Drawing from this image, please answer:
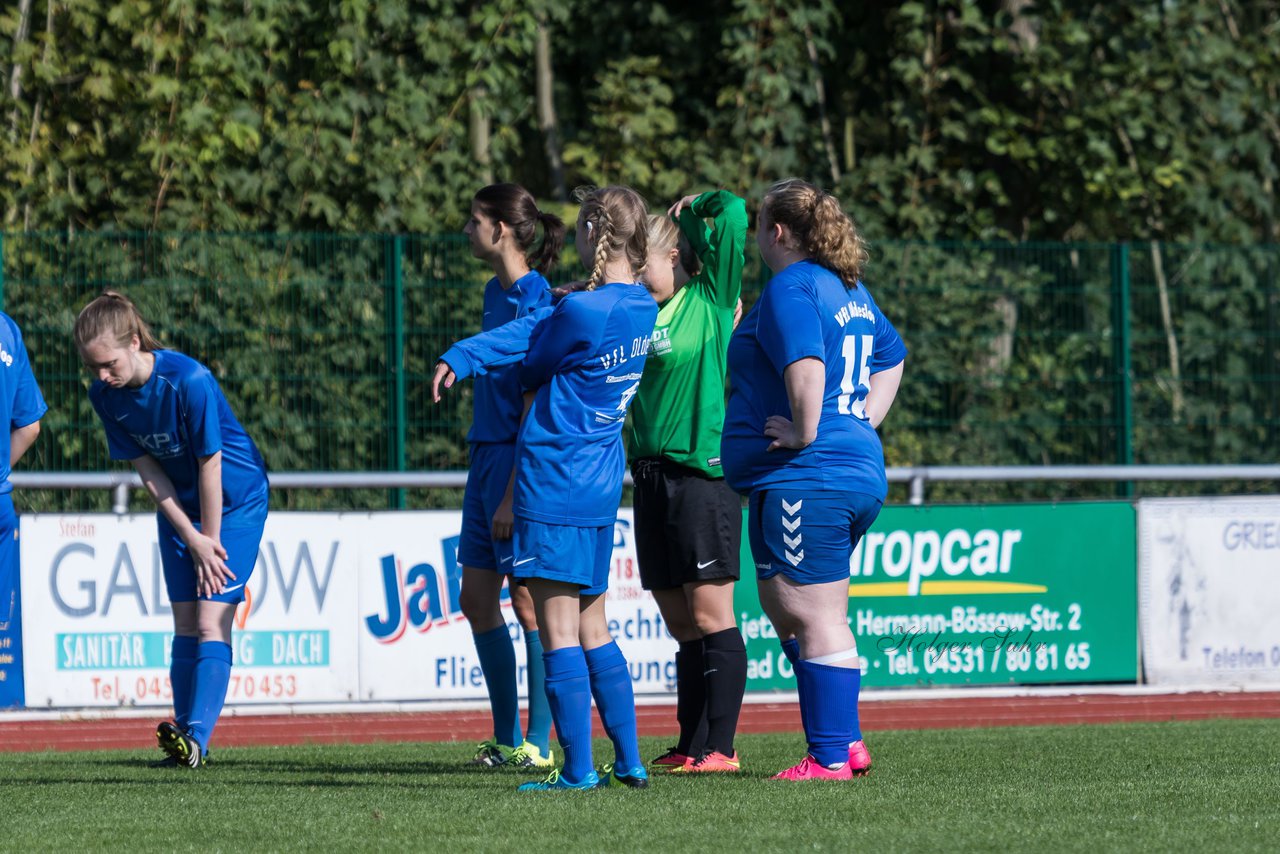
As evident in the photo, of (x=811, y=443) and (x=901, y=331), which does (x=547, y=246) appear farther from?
(x=901, y=331)

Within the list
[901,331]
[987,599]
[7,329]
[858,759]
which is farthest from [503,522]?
[901,331]

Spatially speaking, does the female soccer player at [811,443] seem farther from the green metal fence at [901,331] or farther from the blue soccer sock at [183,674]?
the green metal fence at [901,331]

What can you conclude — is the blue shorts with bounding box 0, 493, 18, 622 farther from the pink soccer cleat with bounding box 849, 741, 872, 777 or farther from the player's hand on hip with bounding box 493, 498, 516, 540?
the pink soccer cleat with bounding box 849, 741, 872, 777

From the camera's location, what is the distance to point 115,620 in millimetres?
Result: 9320

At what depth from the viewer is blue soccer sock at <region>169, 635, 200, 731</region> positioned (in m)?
6.63

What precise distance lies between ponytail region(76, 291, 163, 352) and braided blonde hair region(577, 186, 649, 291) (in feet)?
5.90

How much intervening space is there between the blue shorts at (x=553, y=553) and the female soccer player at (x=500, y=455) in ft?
2.82

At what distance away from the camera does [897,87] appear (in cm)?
1661

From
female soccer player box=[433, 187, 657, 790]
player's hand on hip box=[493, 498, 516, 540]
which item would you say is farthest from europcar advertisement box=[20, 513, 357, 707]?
female soccer player box=[433, 187, 657, 790]

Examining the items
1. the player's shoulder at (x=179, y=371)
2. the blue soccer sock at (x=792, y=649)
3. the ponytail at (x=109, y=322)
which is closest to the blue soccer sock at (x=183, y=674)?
the player's shoulder at (x=179, y=371)

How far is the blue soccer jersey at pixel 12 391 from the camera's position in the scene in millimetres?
5867

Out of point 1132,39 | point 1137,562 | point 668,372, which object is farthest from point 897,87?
point 668,372

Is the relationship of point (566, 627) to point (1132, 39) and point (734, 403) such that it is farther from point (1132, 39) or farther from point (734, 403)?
point (1132, 39)

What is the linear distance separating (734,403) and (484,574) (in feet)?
4.26
